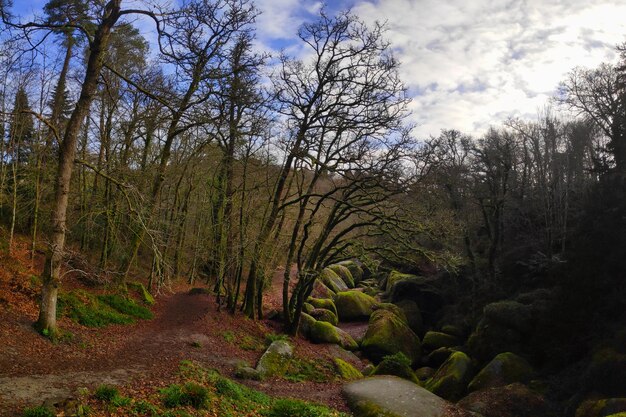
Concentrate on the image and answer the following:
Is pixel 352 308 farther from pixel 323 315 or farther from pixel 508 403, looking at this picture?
pixel 508 403

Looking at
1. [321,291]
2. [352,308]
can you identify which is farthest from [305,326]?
[321,291]

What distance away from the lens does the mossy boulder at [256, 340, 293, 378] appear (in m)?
14.5

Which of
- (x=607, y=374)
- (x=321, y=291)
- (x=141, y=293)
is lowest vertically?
(x=321, y=291)

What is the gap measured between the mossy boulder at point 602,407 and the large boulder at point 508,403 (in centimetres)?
133

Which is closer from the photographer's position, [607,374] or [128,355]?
[128,355]

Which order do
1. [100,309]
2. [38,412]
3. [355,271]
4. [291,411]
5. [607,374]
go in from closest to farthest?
1. [38,412]
2. [291,411]
3. [607,374]
4. [100,309]
5. [355,271]

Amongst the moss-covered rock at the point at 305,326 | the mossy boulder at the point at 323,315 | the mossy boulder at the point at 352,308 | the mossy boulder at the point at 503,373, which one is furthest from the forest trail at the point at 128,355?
the mossy boulder at the point at 352,308

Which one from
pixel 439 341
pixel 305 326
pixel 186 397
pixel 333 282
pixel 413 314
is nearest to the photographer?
pixel 186 397

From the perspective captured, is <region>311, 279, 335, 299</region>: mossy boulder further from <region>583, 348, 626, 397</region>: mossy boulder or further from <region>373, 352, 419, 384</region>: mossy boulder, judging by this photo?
<region>583, 348, 626, 397</region>: mossy boulder

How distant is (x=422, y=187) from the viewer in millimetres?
16750

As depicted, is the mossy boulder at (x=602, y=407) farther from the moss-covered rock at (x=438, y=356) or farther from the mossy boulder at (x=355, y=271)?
the mossy boulder at (x=355, y=271)

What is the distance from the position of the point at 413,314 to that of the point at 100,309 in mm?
18730

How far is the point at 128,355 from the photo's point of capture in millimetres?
11664

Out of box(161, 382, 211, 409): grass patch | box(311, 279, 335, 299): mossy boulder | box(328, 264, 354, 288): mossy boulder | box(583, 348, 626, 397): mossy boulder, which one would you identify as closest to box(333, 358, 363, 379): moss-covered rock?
box(583, 348, 626, 397): mossy boulder
